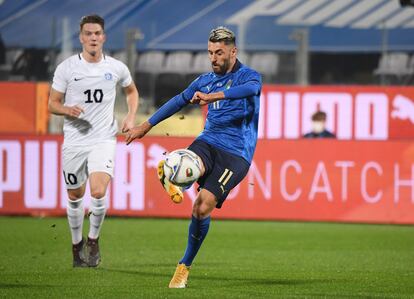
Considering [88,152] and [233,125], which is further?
[88,152]

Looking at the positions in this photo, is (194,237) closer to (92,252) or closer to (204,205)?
(204,205)

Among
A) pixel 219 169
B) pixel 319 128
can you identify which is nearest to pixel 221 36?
pixel 219 169

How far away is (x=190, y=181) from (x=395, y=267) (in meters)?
3.64

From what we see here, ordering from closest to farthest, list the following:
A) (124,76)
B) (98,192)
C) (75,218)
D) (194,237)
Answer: (194,237), (98,192), (75,218), (124,76)

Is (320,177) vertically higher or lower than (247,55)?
lower

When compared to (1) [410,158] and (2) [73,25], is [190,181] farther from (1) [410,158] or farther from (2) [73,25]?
(2) [73,25]

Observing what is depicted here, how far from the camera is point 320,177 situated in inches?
737

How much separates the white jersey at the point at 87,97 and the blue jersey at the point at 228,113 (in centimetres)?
192

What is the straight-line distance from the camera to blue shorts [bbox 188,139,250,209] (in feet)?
33.3

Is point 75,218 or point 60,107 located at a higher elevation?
point 60,107

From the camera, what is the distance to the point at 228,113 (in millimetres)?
10375

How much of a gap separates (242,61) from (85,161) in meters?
9.69

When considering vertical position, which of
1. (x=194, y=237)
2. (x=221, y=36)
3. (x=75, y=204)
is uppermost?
(x=221, y=36)

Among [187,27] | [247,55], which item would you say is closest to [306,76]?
[247,55]
